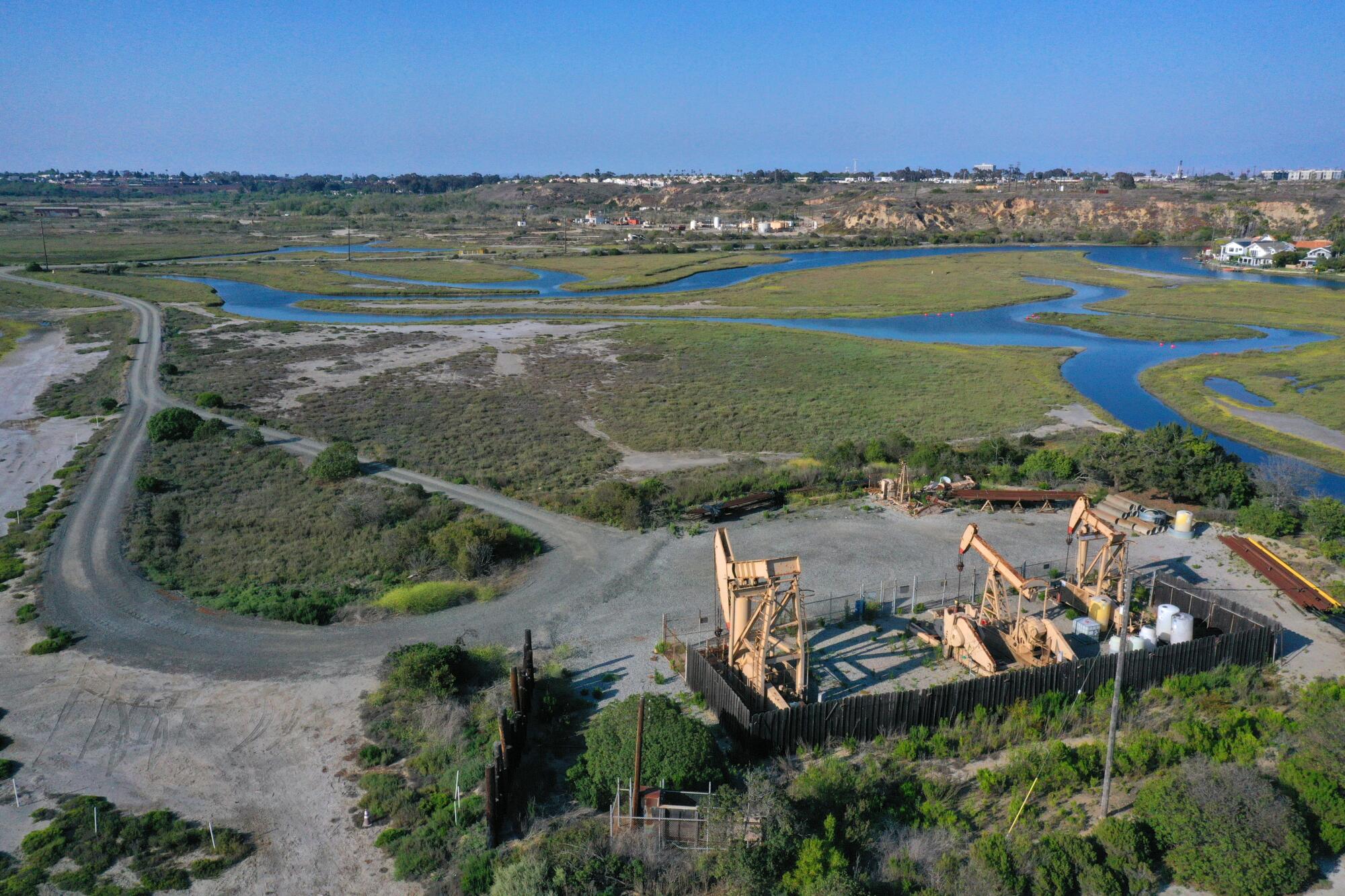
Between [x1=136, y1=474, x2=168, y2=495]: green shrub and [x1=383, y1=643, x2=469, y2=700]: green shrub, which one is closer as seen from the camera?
[x1=383, y1=643, x2=469, y2=700]: green shrub

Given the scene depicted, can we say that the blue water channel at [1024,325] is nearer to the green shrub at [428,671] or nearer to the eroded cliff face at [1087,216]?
the green shrub at [428,671]

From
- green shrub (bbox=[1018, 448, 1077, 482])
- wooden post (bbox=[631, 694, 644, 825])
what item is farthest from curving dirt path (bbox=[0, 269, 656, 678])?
green shrub (bbox=[1018, 448, 1077, 482])

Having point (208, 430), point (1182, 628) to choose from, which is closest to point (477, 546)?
point (1182, 628)

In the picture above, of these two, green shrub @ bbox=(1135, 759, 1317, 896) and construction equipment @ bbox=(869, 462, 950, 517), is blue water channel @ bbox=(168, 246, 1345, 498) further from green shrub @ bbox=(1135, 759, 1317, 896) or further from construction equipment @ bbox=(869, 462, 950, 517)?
green shrub @ bbox=(1135, 759, 1317, 896)

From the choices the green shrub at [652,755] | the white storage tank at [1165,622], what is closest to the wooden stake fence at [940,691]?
the white storage tank at [1165,622]

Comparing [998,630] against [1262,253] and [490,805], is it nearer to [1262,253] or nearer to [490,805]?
[490,805]

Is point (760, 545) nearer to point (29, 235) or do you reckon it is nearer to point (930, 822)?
point (930, 822)

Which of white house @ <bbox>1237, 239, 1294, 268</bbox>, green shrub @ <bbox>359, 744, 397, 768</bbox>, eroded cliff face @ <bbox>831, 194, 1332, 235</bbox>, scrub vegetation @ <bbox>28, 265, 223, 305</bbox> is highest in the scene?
eroded cliff face @ <bbox>831, 194, 1332, 235</bbox>
